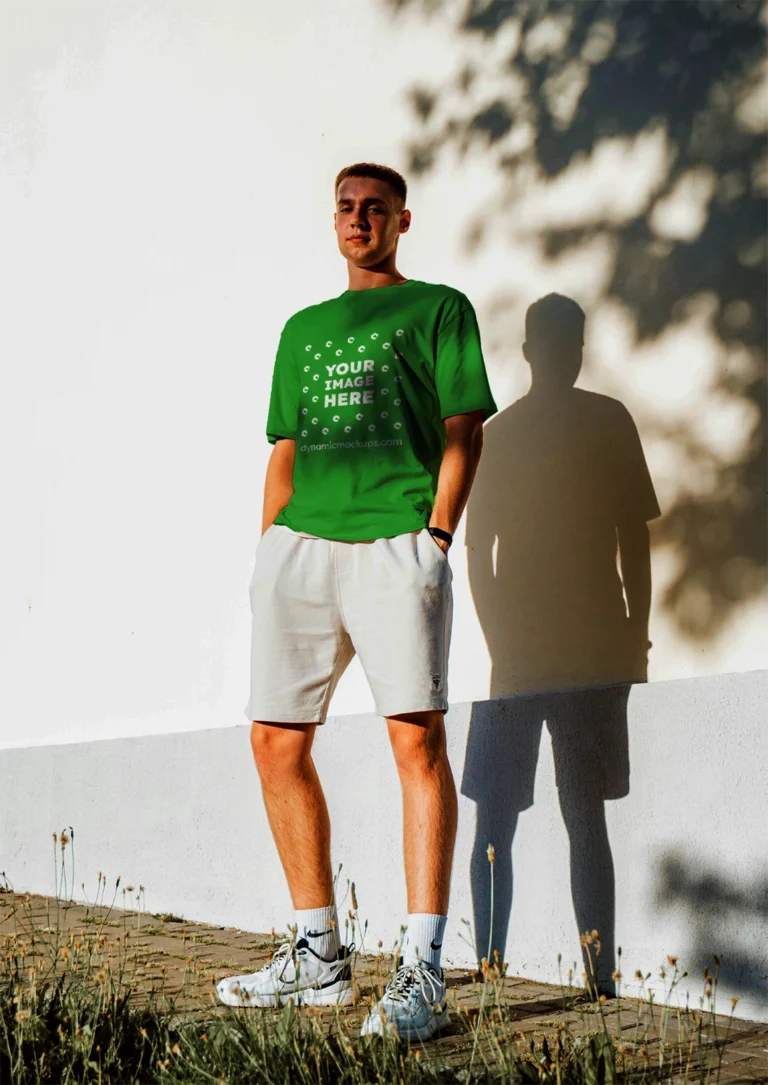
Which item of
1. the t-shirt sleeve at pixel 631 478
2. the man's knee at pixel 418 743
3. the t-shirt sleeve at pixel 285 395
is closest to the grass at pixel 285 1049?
the man's knee at pixel 418 743

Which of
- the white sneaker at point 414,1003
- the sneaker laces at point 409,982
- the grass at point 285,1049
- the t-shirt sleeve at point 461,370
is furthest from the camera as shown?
the t-shirt sleeve at point 461,370

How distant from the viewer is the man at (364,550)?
12.0 feet

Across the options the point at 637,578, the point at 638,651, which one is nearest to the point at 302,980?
the point at 638,651

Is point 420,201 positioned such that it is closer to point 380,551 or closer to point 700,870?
point 380,551

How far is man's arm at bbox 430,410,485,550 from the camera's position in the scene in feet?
12.2

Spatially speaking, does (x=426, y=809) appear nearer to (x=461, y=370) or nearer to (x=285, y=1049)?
(x=285, y=1049)

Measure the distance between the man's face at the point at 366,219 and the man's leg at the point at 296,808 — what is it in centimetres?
142

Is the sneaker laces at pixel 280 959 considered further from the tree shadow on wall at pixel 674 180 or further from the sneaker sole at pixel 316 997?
the tree shadow on wall at pixel 674 180

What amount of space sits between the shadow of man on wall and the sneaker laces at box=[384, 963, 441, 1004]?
709 millimetres

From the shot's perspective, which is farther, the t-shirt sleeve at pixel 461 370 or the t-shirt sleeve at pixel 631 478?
the t-shirt sleeve at pixel 631 478

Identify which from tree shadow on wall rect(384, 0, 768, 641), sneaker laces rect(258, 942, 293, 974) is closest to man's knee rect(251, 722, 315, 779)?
sneaker laces rect(258, 942, 293, 974)

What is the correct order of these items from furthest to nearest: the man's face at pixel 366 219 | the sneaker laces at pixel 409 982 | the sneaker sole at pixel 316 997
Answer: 1. the man's face at pixel 366 219
2. the sneaker sole at pixel 316 997
3. the sneaker laces at pixel 409 982

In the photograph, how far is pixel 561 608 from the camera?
442 cm

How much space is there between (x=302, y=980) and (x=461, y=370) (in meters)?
1.75
